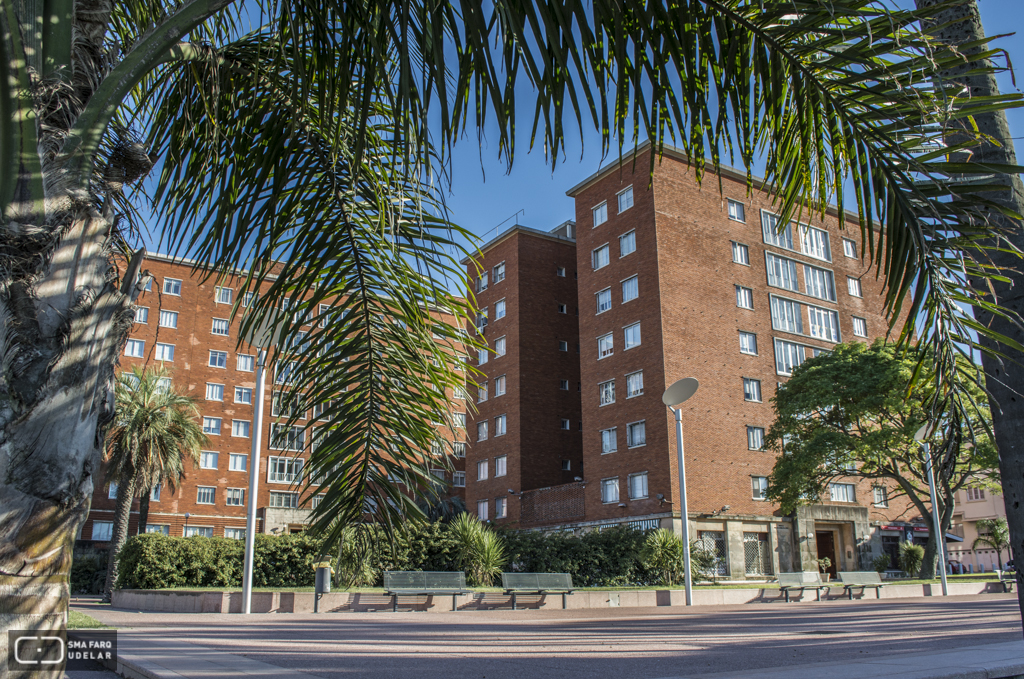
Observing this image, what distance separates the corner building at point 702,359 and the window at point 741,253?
74 millimetres

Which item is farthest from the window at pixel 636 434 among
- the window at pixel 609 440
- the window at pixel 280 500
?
the window at pixel 280 500

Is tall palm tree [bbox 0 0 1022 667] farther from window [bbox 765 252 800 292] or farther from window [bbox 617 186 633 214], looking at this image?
window [bbox 765 252 800 292]

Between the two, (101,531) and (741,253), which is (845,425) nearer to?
(741,253)

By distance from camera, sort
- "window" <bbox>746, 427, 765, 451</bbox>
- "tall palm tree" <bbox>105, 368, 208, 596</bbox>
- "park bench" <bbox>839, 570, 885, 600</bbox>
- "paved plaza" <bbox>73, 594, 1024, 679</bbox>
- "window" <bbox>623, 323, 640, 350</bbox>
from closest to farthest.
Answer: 1. "paved plaza" <bbox>73, 594, 1024, 679</bbox>
2. "park bench" <bbox>839, 570, 885, 600</bbox>
3. "tall palm tree" <bbox>105, 368, 208, 596</bbox>
4. "window" <bbox>746, 427, 765, 451</bbox>
5. "window" <bbox>623, 323, 640, 350</bbox>

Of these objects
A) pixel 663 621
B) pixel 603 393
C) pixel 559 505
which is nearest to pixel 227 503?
pixel 559 505

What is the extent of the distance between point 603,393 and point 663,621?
2724 centimetres

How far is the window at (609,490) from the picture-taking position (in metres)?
39.7

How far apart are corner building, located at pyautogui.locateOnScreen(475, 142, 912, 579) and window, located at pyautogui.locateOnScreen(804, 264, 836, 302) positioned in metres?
0.10

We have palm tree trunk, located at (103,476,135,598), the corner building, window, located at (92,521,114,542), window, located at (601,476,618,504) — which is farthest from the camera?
window, located at (92,521,114,542)

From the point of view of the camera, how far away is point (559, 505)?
43.5 meters

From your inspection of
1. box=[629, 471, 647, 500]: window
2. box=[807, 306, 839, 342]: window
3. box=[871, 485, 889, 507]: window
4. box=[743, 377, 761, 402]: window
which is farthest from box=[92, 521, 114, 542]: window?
box=[871, 485, 889, 507]: window

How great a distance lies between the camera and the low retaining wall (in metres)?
17.5

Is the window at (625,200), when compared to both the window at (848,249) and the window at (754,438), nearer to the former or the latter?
the window at (754,438)

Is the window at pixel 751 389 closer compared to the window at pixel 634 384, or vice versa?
the window at pixel 634 384
